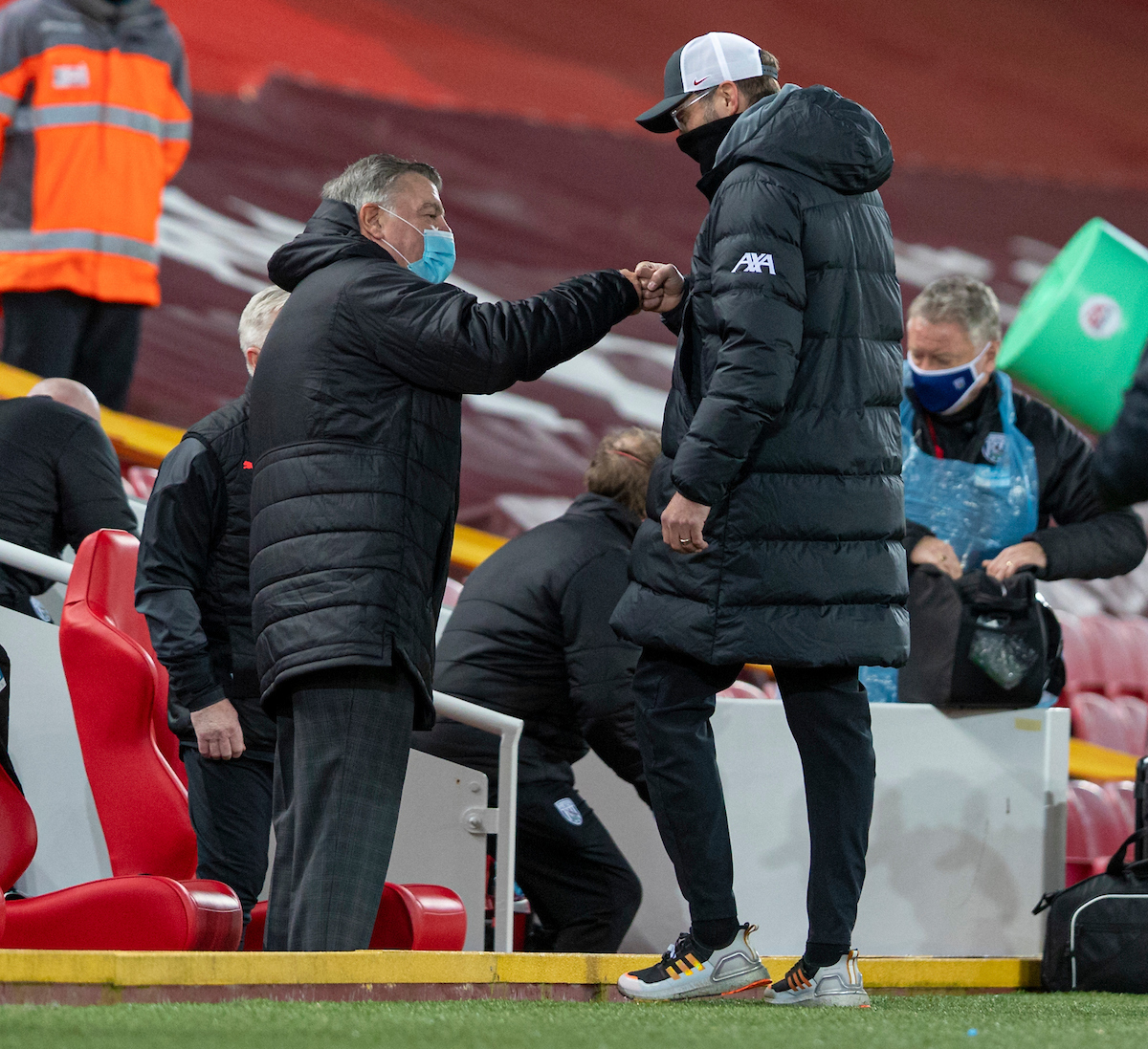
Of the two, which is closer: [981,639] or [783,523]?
[783,523]

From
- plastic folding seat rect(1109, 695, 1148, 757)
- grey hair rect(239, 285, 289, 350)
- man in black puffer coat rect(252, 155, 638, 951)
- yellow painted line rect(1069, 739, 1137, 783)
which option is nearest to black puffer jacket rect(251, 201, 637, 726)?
man in black puffer coat rect(252, 155, 638, 951)

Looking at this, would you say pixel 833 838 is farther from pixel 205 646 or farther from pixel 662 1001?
pixel 205 646

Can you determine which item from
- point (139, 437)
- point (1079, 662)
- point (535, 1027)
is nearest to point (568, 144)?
point (139, 437)

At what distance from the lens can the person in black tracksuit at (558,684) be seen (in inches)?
126

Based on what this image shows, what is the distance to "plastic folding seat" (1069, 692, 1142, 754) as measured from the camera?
745 cm

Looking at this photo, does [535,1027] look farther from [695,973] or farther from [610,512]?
[610,512]

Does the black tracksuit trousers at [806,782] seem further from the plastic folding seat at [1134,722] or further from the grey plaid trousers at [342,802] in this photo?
the plastic folding seat at [1134,722]

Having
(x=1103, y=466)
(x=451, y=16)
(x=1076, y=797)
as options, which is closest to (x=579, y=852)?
(x=1103, y=466)

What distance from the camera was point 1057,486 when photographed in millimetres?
3477

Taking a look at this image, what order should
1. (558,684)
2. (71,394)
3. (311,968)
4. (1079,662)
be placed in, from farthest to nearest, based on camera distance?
(1079,662) < (71,394) < (558,684) < (311,968)

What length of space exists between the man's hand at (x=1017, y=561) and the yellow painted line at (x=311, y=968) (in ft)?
3.44

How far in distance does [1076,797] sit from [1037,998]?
354 centimetres

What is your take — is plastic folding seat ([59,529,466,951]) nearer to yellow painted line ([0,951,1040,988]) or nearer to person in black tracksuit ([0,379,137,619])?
yellow painted line ([0,951,1040,988])

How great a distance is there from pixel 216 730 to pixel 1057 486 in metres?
1.84
